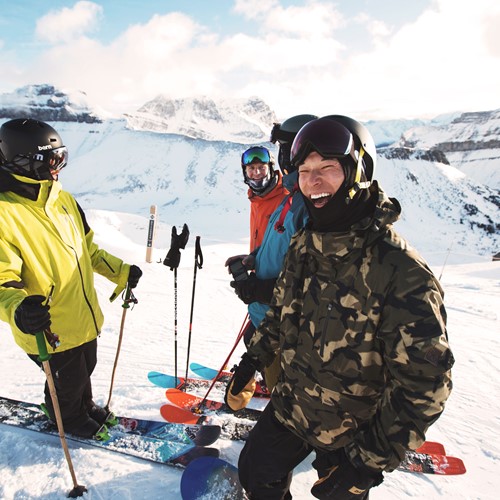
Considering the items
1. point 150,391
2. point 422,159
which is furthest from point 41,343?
point 422,159

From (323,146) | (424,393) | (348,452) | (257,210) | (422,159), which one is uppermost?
(422,159)

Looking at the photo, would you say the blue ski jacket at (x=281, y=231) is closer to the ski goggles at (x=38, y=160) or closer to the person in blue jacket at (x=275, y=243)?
the person in blue jacket at (x=275, y=243)

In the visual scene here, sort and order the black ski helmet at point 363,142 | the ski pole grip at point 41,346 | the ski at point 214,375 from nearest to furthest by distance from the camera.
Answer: the black ski helmet at point 363,142 → the ski pole grip at point 41,346 → the ski at point 214,375

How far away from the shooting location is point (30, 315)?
1874 mm

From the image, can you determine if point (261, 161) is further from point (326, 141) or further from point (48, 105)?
point (48, 105)

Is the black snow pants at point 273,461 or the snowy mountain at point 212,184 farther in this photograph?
the snowy mountain at point 212,184

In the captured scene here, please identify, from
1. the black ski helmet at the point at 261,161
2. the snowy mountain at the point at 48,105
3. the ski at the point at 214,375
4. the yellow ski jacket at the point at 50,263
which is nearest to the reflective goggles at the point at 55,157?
the yellow ski jacket at the point at 50,263

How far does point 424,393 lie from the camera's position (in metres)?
1.38

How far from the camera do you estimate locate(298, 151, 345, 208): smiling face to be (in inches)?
63.6

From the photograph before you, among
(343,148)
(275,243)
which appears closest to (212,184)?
(275,243)

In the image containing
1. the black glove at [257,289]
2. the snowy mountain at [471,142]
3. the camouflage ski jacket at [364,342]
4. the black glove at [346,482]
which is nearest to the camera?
the camouflage ski jacket at [364,342]

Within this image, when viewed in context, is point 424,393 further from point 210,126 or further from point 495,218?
point 210,126

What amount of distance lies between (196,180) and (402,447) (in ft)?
124

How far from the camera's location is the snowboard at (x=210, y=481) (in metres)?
2.30
